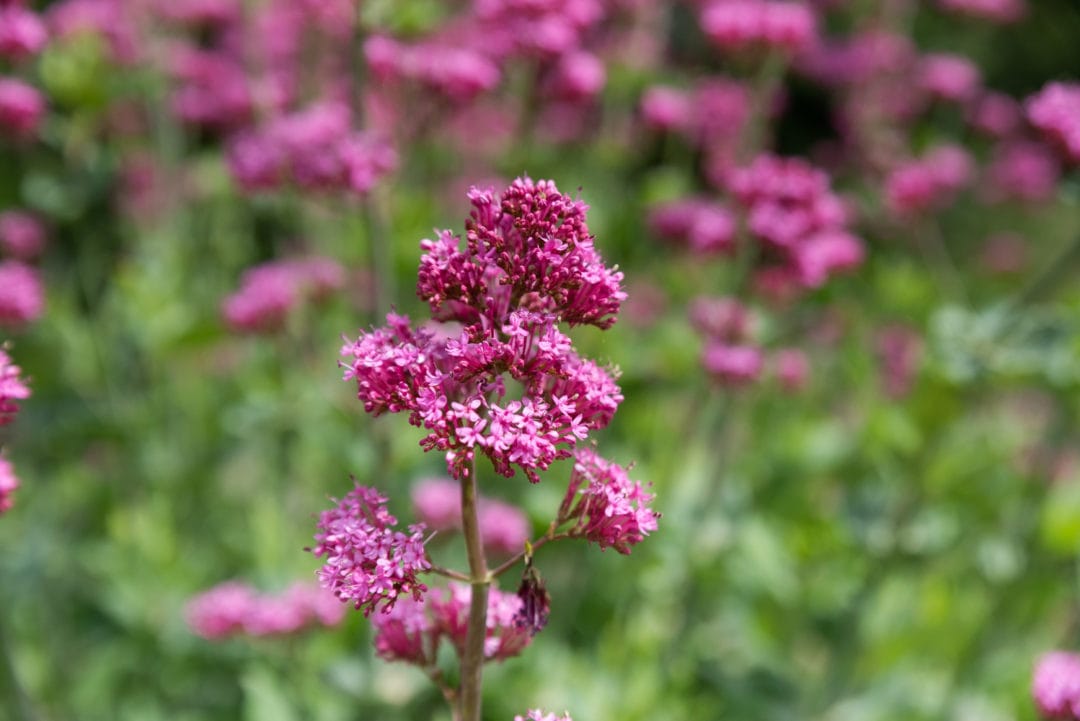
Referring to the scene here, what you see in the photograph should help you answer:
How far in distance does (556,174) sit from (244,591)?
2.40m

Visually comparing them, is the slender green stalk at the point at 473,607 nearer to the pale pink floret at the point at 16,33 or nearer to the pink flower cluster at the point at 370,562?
the pink flower cluster at the point at 370,562

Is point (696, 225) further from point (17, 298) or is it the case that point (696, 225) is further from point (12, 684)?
point (12, 684)

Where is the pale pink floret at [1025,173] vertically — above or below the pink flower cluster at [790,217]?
above

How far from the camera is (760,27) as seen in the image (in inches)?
164

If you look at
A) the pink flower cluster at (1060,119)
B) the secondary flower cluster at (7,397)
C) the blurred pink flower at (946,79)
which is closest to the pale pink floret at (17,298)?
the secondary flower cluster at (7,397)

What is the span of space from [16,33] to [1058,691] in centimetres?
401

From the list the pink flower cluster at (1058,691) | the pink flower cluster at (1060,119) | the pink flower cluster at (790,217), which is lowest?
the pink flower cluster at (1058,691)

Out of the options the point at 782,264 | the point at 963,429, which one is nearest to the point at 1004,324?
the point at 782,264

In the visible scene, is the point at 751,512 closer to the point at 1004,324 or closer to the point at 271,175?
the point at 1004,324

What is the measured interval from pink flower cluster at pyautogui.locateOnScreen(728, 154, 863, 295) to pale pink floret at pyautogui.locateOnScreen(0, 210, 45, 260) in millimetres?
3001

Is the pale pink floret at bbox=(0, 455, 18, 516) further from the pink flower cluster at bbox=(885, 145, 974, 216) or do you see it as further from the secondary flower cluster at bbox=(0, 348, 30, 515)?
the pink flower cluster at bbox=(885, 145, 974, 216)

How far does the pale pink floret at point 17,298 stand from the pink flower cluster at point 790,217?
2475 millimetres

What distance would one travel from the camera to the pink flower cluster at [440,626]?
1.70m

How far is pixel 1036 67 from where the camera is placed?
898 cm
